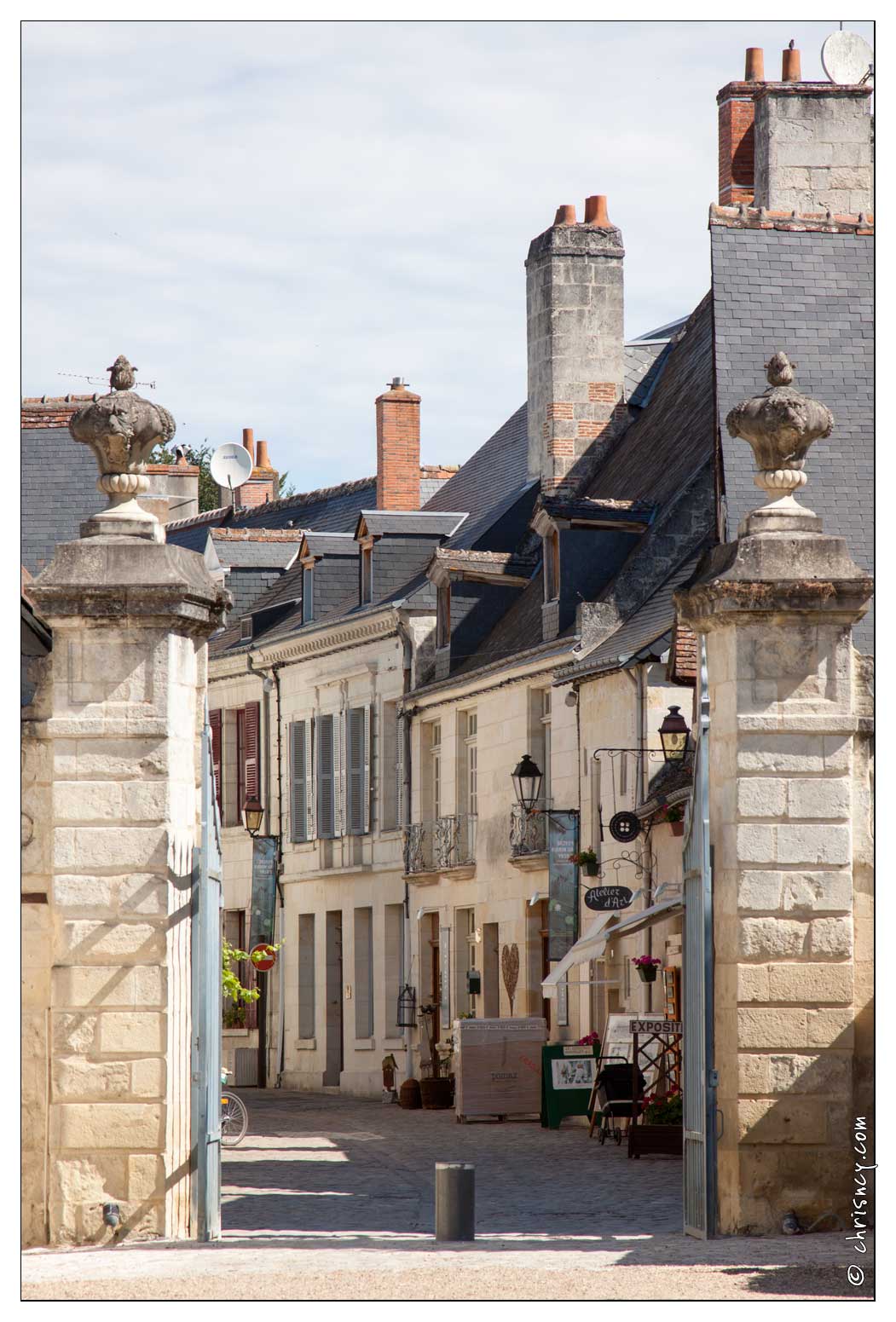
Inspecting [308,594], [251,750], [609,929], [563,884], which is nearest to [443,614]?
[308,594]

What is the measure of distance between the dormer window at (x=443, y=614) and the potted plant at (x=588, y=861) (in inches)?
→ 231

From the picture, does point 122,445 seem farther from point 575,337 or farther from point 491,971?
point 575,337

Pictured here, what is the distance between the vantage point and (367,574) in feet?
98.5

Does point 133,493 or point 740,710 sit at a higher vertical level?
point 133,493

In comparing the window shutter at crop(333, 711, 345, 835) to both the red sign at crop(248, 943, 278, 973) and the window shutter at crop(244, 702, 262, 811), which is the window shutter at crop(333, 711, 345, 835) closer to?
the window shutter at crop(244, 702, 262, 811)

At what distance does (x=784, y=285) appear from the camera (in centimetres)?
1725

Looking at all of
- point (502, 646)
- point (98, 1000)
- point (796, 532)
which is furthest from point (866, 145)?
point (98, 1000)

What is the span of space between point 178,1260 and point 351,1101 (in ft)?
59.9

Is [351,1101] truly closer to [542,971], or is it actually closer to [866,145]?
[542,971]

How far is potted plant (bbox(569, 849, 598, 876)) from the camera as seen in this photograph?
72.8ft

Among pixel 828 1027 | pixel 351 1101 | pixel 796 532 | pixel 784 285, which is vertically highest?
pixel 784 285

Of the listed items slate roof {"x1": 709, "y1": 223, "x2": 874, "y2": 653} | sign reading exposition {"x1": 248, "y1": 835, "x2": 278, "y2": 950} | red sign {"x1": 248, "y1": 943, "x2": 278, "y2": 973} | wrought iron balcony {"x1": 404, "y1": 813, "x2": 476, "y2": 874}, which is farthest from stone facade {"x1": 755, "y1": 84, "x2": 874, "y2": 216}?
sign reading exposition {"x1": 248, "y1": 835, "x2": 278, "y2": 950}

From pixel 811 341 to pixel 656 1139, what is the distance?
6.03m

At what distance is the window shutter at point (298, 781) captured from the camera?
31.1m
